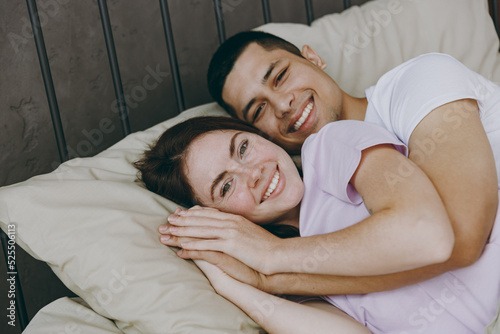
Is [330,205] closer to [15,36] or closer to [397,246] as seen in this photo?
[397,246]

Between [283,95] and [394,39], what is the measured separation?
0.52 meters

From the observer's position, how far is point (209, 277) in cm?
102

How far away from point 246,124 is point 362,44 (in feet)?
1.83

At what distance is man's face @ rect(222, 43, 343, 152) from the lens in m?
1.35

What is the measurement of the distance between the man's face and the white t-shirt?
205mm

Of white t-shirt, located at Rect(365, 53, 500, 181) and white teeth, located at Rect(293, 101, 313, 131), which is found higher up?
white t-shirt, located at Rect(365, 53, 500, 181)

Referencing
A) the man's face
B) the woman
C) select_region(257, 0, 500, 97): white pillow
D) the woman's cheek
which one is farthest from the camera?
select_region(257, 0, 500, 97): white pillow

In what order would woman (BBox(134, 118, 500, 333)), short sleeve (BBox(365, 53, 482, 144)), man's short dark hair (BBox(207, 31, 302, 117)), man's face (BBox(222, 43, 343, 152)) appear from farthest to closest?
man's short dark hair (BBox(207, 31, 302, 117)) → man's face (BBox(222, 43, 343, 152)) → short sleeve (BBox(365, 53, 482, 144)) → woman (BBox(134, 118, 500, 333))

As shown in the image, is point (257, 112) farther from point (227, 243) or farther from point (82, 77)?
point (82, 77)

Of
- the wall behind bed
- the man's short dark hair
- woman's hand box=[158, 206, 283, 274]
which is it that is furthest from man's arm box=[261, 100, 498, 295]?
the wall behind bed

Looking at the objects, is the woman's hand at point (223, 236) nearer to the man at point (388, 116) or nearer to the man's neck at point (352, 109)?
the man at point (388, 116)

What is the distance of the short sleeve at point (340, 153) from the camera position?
37.0 inches

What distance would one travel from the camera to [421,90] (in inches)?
40.1

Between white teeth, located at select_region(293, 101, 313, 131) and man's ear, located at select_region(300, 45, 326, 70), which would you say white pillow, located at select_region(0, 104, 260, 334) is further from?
man's ear, located at select_region(300, 45, 326, 70)
